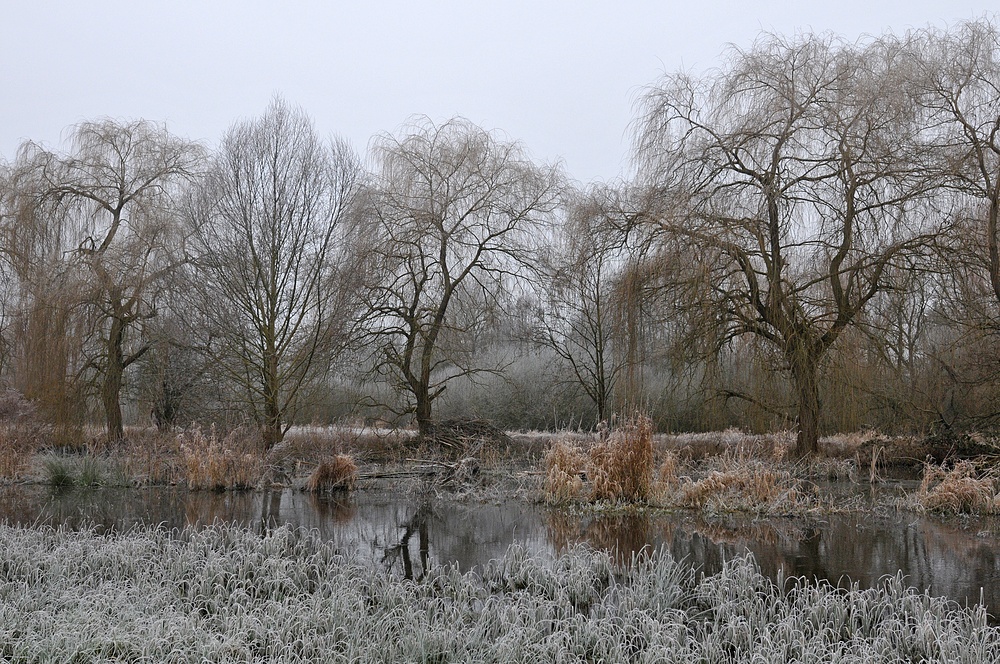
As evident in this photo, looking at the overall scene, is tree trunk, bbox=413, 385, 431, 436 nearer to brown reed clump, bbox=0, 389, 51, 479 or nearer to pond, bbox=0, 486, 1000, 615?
pond, bbox=0, 486, 1000, 615

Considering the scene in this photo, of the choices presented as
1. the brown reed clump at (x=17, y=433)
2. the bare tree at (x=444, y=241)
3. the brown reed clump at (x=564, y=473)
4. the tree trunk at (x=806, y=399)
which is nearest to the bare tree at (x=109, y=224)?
the brown reed clump at (x=17, y=433)

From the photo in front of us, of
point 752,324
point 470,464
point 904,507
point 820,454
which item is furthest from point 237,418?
point 904,507

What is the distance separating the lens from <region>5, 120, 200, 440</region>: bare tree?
16.5 m

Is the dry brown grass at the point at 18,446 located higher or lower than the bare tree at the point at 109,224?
lower

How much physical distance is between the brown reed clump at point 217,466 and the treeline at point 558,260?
2.93m

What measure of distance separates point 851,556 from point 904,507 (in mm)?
3174

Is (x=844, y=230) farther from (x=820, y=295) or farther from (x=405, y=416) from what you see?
(x=405, y=416)

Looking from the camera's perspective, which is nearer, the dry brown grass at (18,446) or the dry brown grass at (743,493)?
the dry brown grass at (743,493)

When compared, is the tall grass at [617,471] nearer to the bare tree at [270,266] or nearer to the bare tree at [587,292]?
the bare tree at [587,292]

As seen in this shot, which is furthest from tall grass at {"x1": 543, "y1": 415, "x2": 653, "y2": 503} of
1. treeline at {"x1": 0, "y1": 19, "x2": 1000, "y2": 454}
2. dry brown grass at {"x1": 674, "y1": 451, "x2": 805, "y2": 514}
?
treeline at {"x1": 0, "y1": 19, "x2": 1000, "y2": 454}

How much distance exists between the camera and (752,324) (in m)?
13.3

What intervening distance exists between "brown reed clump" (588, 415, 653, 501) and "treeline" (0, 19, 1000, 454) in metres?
2.78

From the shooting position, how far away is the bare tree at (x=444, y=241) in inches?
659

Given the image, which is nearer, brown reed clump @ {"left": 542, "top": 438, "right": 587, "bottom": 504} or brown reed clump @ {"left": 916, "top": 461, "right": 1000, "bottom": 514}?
brown reed clump @ {"left": 916, "top": 461, "right": 1000, "bottom": 514}
